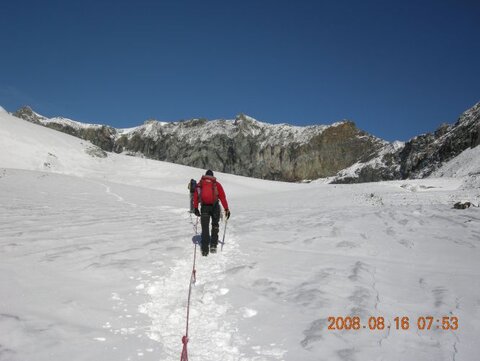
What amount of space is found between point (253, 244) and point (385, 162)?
453 feet

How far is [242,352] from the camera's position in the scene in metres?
4.08

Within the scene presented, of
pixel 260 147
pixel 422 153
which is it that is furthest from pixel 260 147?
pixel 422 153

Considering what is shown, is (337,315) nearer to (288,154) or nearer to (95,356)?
(95,356)

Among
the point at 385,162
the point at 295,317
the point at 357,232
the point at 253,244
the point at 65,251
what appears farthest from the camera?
the point at 385,162

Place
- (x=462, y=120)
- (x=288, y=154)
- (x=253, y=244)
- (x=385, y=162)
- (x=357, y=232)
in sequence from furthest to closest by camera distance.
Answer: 1. (x=288, y=154)
2. (x=385, y=162)
3. (x=462, y=120)
4. (x=357, y=232)
5. (x=253, y=244)

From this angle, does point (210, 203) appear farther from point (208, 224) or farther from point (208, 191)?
point (208, 224)

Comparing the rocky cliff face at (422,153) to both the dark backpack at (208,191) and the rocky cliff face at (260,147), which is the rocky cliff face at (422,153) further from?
the dark backpack at (208,191)

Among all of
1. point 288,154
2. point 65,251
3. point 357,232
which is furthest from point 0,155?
point 288,154

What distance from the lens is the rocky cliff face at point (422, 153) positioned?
83562mm

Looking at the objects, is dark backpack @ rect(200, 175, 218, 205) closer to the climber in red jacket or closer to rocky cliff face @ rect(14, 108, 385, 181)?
the climber in red jacket

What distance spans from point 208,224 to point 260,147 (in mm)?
168867
